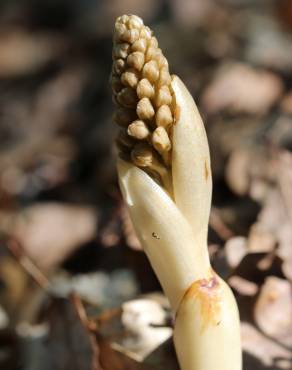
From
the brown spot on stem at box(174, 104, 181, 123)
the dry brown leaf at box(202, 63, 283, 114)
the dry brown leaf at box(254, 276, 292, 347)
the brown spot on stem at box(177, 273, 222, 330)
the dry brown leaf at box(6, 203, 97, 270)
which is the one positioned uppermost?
the brown spot on stem at box(174, 104, 181, 123)

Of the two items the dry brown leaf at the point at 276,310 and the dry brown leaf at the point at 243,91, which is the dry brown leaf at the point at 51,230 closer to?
the dry brown leaf at the point at 243,91

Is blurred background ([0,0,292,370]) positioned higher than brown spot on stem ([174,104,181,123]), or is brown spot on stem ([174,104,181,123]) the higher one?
brown spot on stem ([174,104,181,123])

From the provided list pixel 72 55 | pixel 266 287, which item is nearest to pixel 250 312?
pixel 266 287

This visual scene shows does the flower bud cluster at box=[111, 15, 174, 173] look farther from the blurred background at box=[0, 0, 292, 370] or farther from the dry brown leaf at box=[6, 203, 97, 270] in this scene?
the dry brown leaf at box=[6, 203, 97, 270]

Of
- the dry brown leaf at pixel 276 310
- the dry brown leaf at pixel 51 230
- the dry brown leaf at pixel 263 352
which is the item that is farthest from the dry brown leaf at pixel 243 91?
the dry brown leaf at pixel 263 352

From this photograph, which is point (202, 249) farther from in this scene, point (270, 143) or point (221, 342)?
point (270, 143)

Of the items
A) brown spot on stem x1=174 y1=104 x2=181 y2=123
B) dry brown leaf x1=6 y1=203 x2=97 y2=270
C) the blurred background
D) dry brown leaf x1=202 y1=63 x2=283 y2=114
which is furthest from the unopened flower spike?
dry brown leaf x1=202 y1=63 x2=283 y2=114

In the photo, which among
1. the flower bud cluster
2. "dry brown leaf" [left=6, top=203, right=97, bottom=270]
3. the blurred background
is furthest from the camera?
"dry brown leaf" [left=6, top=203, right=97, bottom=270]
